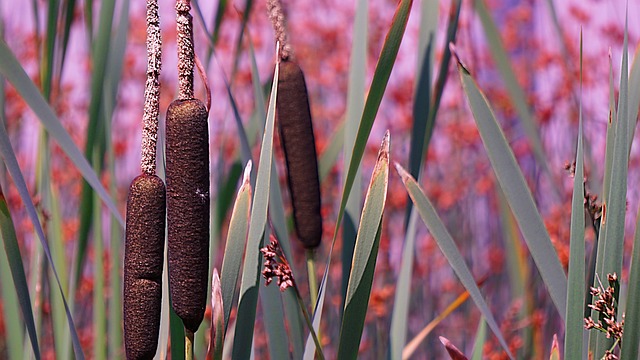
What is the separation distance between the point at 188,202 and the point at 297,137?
26cm

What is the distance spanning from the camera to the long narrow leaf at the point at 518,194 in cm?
71

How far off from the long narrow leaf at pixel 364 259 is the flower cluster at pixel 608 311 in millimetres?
192

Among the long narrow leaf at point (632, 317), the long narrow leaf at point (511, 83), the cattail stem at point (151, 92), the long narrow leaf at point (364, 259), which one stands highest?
the long narrow leaf at point (511, 83)

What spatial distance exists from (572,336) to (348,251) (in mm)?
276

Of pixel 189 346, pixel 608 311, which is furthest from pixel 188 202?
pixel 608 311

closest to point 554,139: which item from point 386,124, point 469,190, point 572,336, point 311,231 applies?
point 469,190

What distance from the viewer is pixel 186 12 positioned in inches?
24.9

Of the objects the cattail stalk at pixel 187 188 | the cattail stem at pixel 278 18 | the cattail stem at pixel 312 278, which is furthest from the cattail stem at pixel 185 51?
the cattail stem at pixel 312 278

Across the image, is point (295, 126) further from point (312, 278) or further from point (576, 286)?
point (576, 286)

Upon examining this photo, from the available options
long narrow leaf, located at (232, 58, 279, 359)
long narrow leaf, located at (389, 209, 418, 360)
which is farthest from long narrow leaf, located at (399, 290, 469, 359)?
long narrow leaf, located at (232, 58, 279, 359)

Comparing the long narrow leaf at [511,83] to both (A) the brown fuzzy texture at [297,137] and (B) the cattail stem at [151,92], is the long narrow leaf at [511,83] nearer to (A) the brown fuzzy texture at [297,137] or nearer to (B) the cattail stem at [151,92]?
(A) the brown fuzzy texture at [297,137]

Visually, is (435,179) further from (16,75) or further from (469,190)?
(16,75)

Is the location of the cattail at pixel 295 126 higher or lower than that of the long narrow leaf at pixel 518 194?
higher

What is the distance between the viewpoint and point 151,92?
62cm
